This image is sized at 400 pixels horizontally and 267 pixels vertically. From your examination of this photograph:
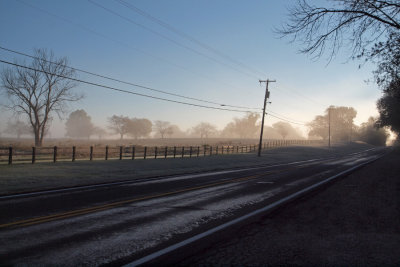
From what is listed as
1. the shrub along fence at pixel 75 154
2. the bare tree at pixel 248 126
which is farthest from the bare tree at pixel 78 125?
the shrub along fence at pixel 75 154

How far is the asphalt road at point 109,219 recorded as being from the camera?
476 centimetres

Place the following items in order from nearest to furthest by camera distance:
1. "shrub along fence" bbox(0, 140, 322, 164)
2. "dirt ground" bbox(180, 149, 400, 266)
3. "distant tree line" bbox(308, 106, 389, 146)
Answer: "dirt ground" bbox(180, 149, 400, 266)
"shrub along fence" bbox(0, 140, 322, 164)
"distant tree line" bbox(308, 106, 389, 146)

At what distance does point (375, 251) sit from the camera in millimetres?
5105

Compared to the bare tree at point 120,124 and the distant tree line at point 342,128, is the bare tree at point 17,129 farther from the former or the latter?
the distant tree line at point 342,128

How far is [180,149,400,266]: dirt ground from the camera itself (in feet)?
15.3

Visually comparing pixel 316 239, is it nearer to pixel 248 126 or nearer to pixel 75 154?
pixel 75 154

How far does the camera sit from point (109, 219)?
689 centimetres

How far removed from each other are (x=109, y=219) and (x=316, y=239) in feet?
14.3

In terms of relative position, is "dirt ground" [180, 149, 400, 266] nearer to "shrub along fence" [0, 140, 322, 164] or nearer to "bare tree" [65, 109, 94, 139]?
"shrub along fence" [0, 140, 322, 164]

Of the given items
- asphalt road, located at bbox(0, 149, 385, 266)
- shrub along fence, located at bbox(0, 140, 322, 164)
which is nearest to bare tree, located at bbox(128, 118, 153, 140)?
shrub along fence, located at bbox(0, 140, 322, 164)

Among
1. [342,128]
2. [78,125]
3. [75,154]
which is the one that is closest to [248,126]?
[342,128]

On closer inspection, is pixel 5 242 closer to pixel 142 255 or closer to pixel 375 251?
pixel 142 255

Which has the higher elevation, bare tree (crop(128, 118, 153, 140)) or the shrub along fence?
bare tree (crop(128, 118, 153, 140))

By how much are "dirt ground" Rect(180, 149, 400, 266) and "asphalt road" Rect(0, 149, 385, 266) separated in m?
0.91
